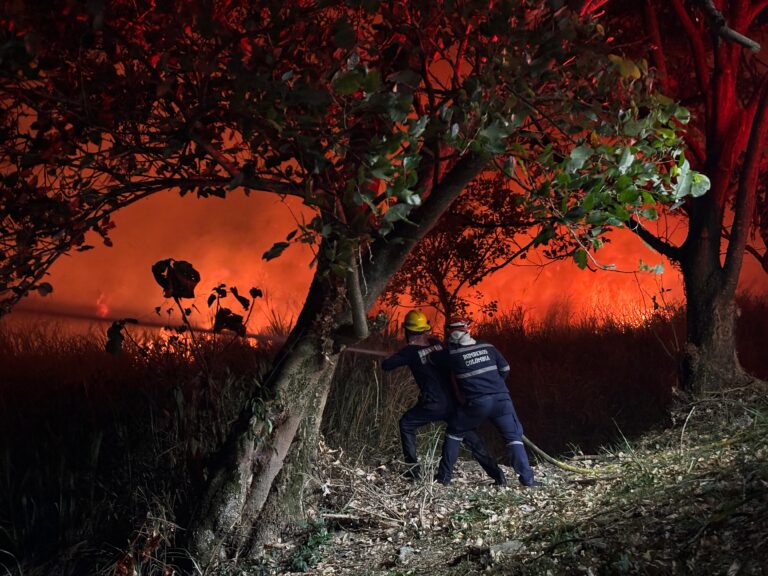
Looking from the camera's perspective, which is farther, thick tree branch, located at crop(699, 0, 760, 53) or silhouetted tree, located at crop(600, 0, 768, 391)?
silhouetted tree, located at crop(600, 0, 768, 391)

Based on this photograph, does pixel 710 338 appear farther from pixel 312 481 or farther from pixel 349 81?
pixel 349 81

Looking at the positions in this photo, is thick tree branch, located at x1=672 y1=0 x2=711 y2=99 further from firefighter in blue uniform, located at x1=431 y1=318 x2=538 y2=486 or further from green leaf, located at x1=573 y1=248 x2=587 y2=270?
green leaf, located at x1=573 y1=248 x2=587 y2=270

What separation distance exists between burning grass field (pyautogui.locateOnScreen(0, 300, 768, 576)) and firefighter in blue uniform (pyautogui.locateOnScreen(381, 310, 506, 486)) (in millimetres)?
288

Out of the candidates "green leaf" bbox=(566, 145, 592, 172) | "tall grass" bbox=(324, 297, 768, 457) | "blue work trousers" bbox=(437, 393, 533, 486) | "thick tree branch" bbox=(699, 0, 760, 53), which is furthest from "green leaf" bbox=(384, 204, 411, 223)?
"tall grass" bbox=(324, 297, 768, 457)

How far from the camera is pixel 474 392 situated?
737 cm

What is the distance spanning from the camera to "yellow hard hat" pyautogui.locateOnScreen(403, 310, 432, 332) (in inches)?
306

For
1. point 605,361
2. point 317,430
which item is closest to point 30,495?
point 317,430

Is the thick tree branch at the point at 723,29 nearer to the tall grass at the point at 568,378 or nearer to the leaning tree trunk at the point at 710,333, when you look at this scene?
the tall grass at the point at 568,378

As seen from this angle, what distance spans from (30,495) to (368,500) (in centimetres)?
263

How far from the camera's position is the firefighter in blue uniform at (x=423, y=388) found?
7598 millimetres

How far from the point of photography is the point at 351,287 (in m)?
5.34

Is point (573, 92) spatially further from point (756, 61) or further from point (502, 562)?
point (756, 61)

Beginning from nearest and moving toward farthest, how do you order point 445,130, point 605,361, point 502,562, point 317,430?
point 445,130
point 502,562
point 317,430
point 605,361

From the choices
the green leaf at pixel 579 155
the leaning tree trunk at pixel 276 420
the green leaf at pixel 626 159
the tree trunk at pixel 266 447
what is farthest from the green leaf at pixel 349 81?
the tree trunk at pixel 266 447
